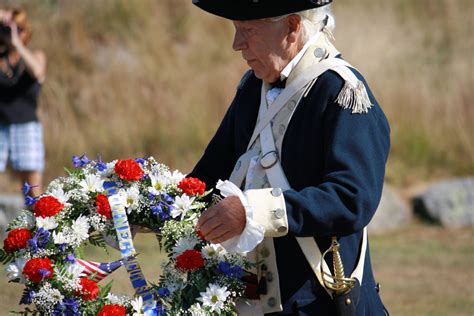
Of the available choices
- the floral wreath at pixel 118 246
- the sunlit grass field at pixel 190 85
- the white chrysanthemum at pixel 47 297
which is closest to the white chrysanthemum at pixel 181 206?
the floral wreath at pixel 118 246

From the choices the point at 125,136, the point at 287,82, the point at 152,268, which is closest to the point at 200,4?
the point at 287,82

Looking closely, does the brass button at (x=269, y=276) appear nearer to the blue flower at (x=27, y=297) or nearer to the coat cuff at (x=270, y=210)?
the coat cuff at (x=270, y=210)

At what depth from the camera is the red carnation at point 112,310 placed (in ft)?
10.8

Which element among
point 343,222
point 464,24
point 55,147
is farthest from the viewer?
point 464,24

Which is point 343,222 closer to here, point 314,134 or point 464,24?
point 314,134

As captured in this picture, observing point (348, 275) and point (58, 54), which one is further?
point (58, 54)

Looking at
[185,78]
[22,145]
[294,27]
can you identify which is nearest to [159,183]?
[294,27]

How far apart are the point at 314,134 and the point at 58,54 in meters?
11.2

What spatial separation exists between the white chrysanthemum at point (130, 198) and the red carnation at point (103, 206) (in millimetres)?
56

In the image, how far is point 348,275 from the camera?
11.3ft

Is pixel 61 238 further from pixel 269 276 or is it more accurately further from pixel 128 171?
pixel 269 276

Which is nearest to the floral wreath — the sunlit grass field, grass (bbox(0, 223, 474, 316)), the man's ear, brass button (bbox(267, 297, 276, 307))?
brass button (bbox(267, 297, 276, 307))

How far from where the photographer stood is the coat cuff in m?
3.14

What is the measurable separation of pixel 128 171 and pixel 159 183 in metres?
0.13
